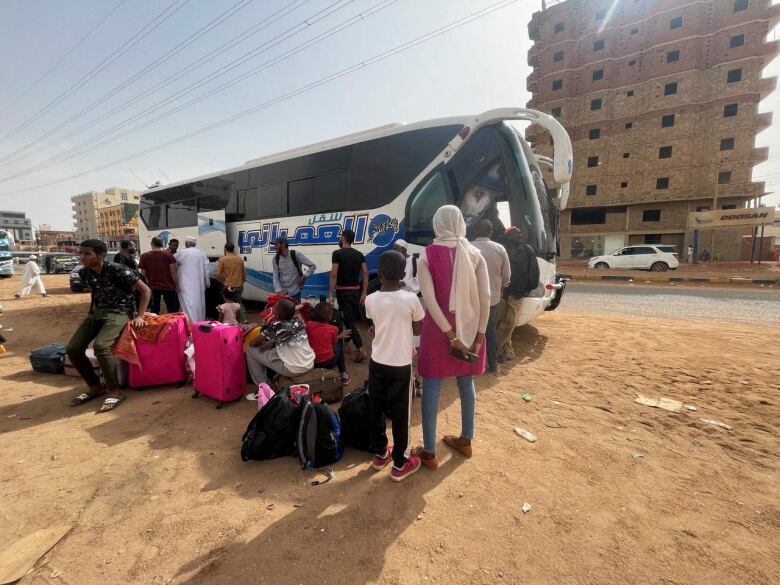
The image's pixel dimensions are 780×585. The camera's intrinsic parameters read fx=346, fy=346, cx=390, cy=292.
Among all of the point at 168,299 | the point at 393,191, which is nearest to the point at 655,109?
the point at 393,191

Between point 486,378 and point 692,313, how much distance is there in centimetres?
758

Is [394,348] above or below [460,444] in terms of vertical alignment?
above

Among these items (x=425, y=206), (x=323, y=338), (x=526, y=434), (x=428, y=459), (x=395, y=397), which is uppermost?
Result: (x=425, y=206)

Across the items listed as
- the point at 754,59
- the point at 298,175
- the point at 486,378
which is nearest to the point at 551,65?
the point at 754,59

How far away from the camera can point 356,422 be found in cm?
305

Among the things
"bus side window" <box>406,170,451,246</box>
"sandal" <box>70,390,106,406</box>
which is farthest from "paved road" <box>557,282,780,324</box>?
"sandal" <box>70,390,106,406</box>

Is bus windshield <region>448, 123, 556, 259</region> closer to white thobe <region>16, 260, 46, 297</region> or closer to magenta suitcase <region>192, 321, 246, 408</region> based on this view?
magenta suitcase <region>192, 321, 246, 408</region>

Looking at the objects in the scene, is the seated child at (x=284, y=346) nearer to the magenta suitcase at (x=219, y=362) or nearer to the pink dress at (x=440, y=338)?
the magenta suitcase at (x=219, y=362)

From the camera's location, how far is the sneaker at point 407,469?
2.62m

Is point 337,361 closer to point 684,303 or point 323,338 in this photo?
point 323,338

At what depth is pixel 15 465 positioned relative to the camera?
2.90m

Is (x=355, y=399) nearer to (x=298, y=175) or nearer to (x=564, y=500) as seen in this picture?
(x=564, y=500)

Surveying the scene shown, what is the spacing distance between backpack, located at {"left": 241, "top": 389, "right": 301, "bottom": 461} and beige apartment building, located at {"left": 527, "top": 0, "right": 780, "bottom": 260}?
36.0 metres

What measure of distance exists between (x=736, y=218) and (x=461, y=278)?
33.8 meters
